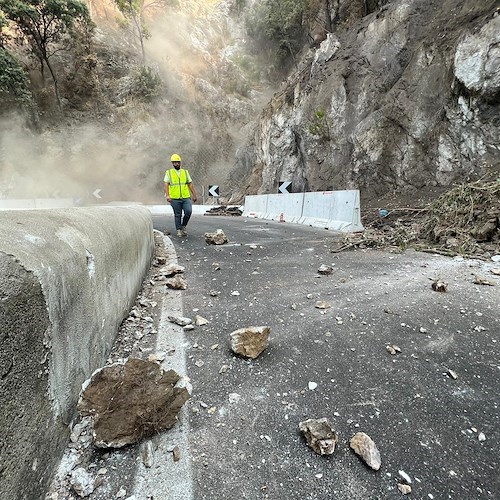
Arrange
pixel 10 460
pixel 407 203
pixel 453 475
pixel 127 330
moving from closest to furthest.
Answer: pixel 10 460 < pixel 453 475 < pixel 127 330 < pixel 407 203

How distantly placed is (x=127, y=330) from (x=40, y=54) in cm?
3269

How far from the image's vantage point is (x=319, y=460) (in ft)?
4.47

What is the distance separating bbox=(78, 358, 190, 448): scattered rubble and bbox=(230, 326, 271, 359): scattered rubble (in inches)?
24.8

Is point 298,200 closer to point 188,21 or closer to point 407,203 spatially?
point 407,203

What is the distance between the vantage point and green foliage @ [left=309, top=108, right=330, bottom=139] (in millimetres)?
14148

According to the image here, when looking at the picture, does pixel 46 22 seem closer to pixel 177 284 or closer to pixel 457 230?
pixel 177 284

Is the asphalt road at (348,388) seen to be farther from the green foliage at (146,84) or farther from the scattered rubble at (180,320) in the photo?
the green foliage at (146,84)

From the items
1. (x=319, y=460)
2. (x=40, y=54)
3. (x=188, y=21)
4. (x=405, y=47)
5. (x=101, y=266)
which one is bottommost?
(x=319, y=460)

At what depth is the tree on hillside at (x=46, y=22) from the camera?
21969 mm

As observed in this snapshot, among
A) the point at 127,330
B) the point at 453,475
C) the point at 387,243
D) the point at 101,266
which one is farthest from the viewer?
the point at 387,243

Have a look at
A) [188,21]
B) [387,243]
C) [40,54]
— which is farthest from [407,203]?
[188,21]

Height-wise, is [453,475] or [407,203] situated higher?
[407,203]

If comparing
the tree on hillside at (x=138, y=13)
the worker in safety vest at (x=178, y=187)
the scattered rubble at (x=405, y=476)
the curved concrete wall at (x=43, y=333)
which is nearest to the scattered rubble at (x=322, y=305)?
the scattered rubble at (x=405, y=476)

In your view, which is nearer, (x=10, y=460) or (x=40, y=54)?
(x=10, y=460)
